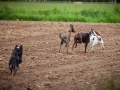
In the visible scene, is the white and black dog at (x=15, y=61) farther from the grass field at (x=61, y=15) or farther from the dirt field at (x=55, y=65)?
the grass field at (x=61, y=15)

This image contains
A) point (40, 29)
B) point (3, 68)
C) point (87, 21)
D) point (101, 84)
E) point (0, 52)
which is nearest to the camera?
point (101, 84)

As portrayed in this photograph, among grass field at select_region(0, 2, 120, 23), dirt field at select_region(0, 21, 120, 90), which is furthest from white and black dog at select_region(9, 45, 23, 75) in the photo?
grass field at select_region(0, 2, 120, 23)

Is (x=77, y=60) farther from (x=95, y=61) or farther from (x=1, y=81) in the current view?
(x=1, y=81)

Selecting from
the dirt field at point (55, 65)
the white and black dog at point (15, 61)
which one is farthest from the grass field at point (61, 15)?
the white and black dog at point (15, 61)

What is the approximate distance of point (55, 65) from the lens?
11.7 metres

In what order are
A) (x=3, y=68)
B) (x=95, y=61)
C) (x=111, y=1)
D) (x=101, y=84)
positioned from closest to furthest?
(x=101, y=84), (x=3, y=68), (x=95, y=61), (x=111, y=1)

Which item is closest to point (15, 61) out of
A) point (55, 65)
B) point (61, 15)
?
point (55, 65)

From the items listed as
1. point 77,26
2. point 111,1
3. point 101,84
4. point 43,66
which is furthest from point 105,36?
point 111,1

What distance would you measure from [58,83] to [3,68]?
2.27 meters

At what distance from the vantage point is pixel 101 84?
9.52m

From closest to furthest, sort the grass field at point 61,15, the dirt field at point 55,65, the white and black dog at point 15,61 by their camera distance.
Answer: the dirt field at point 55,65, the white and black dog at point 15,61, the grass field at point 61,15

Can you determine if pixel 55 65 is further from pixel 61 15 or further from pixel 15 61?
pixel 61 15

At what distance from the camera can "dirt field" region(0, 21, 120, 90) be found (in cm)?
954

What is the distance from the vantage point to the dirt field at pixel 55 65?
376 inches
